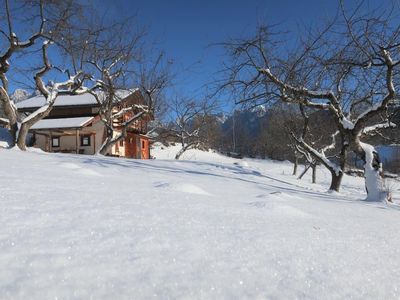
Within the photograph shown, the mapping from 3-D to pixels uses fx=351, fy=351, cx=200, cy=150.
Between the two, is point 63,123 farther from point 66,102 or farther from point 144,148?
point 144,148

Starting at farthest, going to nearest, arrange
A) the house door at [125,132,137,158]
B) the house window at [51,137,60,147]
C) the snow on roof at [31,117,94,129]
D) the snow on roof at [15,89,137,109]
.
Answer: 1. the house door at [125,132,137,158]
2. the house window at [51,137,60,147]
3. the snow on roof at [15,89,137,109]
4. the snow on roof at [31,117,94,129]

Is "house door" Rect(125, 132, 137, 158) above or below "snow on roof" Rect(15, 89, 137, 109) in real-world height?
below

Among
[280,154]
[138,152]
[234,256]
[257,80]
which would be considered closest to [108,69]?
[257,80]

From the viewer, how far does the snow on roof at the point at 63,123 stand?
84.5 ft

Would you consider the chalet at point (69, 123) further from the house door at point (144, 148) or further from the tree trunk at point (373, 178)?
the tree trunk at point (373, 178)

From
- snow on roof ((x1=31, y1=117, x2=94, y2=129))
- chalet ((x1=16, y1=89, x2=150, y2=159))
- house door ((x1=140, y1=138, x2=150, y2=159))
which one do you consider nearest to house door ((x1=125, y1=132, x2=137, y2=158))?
house door ((x1=140, y1=138, x2=150, y2=159))

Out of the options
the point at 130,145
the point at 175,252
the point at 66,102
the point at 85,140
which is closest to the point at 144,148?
the point at 130,145

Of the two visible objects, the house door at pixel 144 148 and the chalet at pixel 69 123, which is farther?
the house door at pixel 144 148

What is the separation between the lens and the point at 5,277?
1485mm

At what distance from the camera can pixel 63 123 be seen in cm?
2669

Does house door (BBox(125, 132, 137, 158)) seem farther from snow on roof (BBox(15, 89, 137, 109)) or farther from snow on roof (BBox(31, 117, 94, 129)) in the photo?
snow on roof (BBox(31, 117, 94, 129))

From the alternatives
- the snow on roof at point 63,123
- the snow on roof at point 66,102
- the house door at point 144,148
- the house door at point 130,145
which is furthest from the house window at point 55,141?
the house door at point 144,148

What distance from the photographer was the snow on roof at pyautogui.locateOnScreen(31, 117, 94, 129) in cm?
2575

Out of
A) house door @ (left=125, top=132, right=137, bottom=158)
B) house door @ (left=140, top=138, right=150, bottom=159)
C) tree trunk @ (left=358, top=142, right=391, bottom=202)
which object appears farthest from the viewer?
house door @ (left=140, top=138, right=150, bottom=159)
